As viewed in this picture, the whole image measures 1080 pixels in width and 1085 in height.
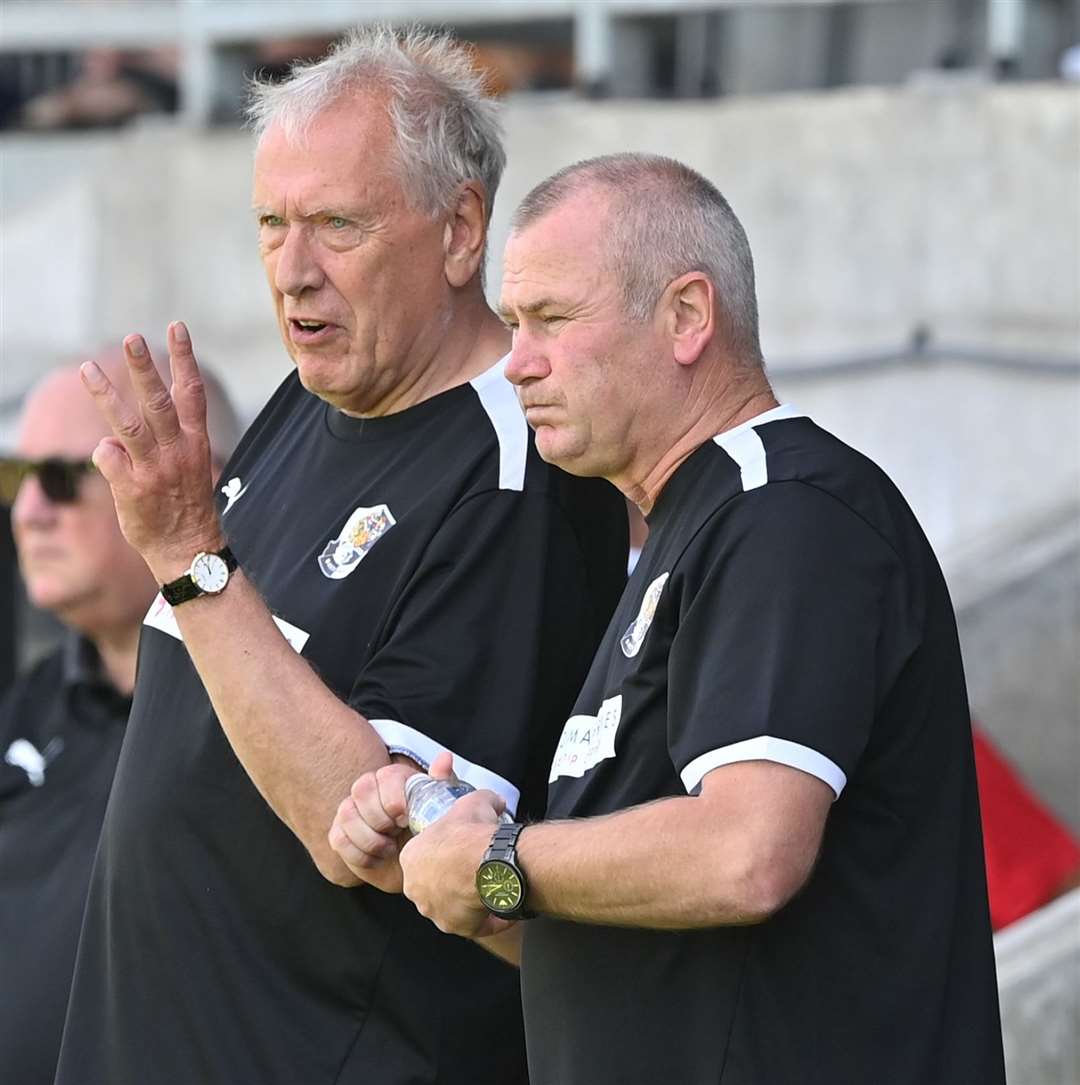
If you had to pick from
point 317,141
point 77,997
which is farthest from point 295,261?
→ point 77,997

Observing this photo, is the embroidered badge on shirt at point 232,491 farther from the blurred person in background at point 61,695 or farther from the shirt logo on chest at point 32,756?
the shirt logo on chest at point 32,756

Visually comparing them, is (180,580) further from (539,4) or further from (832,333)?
(539,4)

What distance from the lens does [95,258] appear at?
295 inches

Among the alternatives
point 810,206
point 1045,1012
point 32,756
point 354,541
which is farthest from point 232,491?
point 810,206

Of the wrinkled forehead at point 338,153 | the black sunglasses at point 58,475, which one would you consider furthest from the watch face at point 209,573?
the black sunglasses at point 58,475

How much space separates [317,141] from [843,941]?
1244 millimetres

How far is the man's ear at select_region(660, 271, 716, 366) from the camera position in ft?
8.22

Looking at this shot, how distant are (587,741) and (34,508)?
2.24 m

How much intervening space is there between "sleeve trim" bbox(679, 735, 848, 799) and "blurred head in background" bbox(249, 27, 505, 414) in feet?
2.99

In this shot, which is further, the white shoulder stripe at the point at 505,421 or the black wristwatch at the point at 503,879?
the white shoulder stripe at the point at 505,421

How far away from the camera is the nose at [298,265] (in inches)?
114

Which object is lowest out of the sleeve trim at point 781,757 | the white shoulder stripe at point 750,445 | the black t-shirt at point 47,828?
the black t-shirt at point 47,828

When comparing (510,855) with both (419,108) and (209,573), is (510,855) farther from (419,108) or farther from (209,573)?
(419,108)

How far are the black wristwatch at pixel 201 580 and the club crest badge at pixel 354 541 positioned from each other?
19 centimetres
